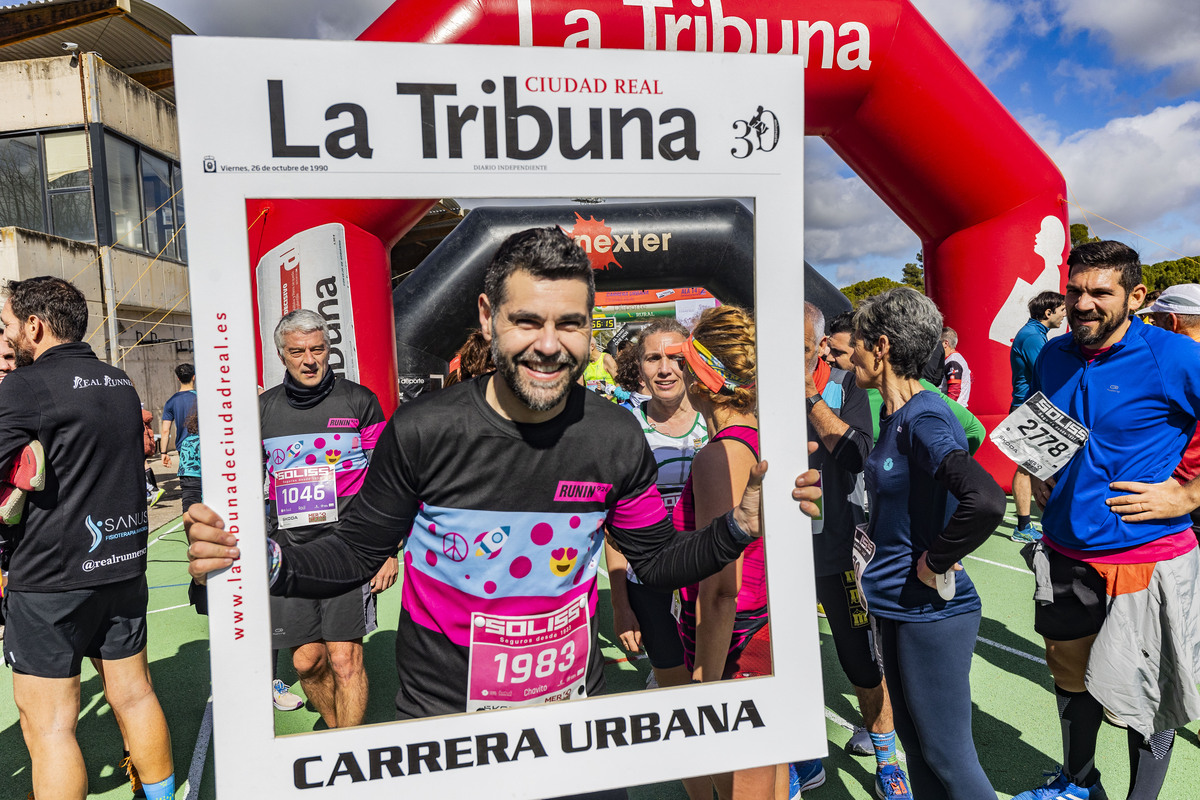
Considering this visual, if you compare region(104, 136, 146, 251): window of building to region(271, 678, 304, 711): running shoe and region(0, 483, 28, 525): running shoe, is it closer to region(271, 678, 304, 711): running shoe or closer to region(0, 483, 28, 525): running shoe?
region(271, 678, 304, 711): running shoe

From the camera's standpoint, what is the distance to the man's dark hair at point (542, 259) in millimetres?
1412

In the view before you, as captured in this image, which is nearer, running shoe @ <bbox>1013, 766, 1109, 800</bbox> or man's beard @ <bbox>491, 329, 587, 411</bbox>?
man's beard @ <bbox>491, 329, 587, 411</bbox>

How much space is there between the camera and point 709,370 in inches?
74.7

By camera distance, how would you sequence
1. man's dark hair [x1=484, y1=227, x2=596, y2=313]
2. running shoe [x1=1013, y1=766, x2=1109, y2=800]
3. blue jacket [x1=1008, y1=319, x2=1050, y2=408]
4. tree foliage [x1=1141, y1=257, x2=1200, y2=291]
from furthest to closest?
tree foliage [x1=1141, y1=257, x2=1200, y2=291] → blue jacket [x1=1008, y1=319, x2=1050, y2=408] → running shoe [x1=1013, y1=766, x2=1109, y2=800] → man's dark hair [x1=484, y1=227, x2=596, y2=313]

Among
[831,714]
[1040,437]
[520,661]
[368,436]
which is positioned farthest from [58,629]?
[1040,437]

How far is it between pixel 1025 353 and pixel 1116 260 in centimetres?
306

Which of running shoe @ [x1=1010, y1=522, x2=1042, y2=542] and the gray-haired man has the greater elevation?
the gray-haired man

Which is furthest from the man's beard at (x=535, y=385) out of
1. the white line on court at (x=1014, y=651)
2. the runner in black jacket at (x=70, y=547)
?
the white line on court at (x=1014, y=651)

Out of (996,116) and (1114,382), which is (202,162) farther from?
(996,116)

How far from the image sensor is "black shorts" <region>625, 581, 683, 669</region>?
2.71 meters

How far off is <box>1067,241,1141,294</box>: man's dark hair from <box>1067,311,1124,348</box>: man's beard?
0.36 feet

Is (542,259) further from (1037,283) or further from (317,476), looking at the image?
(1037,283)

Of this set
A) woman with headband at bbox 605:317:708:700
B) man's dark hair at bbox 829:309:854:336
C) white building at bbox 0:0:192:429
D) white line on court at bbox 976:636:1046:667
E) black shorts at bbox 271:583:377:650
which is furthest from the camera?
white building at bbox 0:0:192:429

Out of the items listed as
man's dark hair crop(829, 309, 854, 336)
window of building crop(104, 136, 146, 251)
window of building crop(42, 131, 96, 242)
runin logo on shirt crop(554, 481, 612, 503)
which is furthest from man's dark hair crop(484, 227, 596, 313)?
window of building crop(42, 131, 96, 242)
